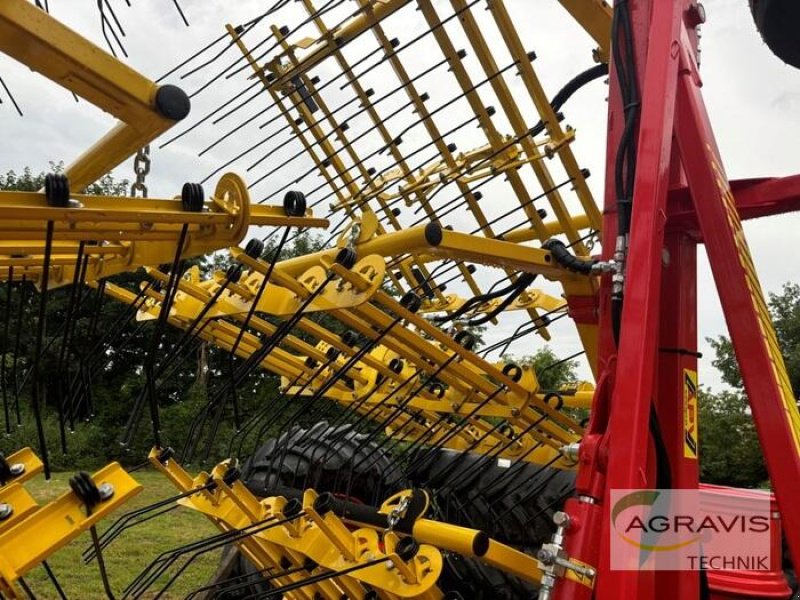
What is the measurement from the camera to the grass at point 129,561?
5.59 meters

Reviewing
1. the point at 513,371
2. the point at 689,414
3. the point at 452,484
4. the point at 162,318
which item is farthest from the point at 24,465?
the point at 452,484

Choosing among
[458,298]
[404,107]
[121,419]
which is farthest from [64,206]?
[121,419]

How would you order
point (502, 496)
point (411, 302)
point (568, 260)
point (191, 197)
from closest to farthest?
1. point (191, 197)
2. point (568, 260)
3. point (411, 302)
4. point (502, 496)

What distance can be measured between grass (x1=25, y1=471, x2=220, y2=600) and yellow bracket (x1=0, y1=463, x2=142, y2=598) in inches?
140

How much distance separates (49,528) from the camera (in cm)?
212

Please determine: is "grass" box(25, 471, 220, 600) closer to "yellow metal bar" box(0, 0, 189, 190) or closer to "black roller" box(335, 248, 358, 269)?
"black roller" box(335, 248, 358, 269)

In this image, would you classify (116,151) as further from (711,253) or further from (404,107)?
(404,107)

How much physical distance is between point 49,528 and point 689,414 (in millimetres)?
1807

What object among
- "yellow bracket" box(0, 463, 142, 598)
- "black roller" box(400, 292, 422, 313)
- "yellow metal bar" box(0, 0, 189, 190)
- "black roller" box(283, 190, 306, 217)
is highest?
"black roller" box(400, 292, 422, 313)

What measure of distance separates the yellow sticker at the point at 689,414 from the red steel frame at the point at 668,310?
0.05 feet

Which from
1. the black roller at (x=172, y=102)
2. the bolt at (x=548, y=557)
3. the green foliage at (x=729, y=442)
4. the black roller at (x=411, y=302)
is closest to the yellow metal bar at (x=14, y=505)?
the black roller at (x=172, y=102)

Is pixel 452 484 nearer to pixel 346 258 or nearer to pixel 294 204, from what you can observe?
pixel 346 258

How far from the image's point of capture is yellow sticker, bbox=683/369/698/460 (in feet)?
7.69

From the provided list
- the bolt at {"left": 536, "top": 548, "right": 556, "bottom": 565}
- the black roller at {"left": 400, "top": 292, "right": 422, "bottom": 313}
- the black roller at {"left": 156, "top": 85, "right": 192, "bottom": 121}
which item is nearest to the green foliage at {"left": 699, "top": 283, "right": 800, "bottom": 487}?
the black roller at {"left": 400, "top": 292, "right": 422, "bottom": 313}
